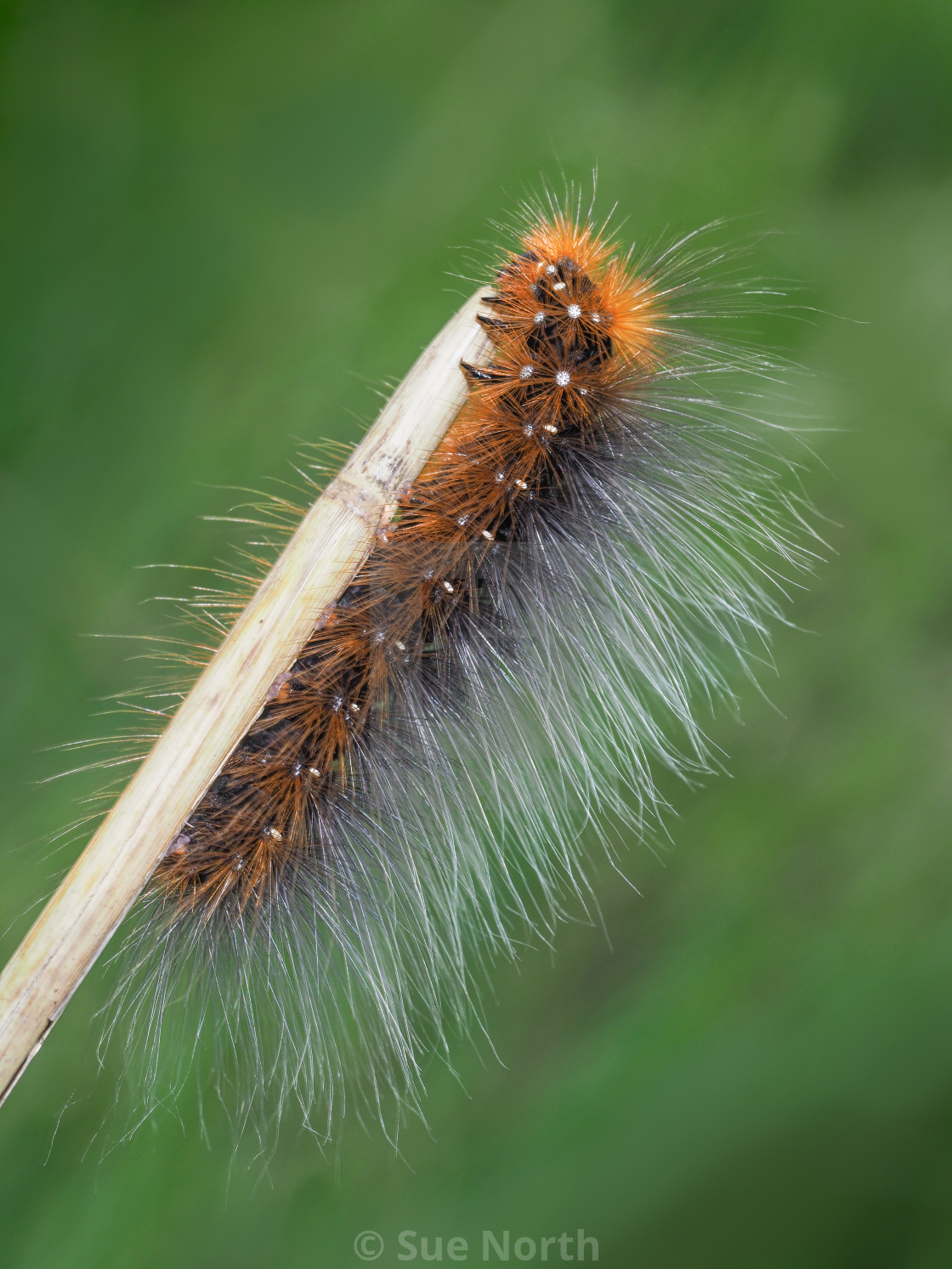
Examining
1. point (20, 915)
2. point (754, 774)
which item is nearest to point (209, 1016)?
point (20, 915)

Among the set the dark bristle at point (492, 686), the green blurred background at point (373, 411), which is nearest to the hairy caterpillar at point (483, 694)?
the dark bristle at point (492, 686)

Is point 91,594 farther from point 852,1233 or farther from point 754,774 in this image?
point 852,1233

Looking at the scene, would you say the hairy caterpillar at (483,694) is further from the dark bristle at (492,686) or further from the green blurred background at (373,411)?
the green blurred background at (373,411)
